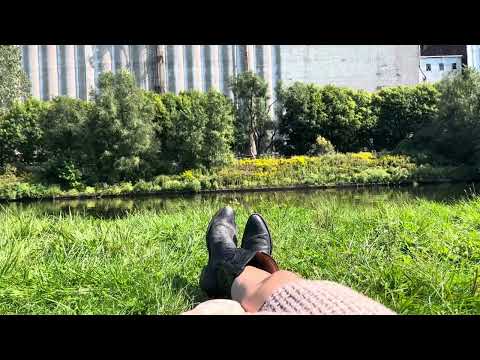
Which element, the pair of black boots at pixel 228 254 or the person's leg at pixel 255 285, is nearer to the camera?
the person's leg at pixel 255 285

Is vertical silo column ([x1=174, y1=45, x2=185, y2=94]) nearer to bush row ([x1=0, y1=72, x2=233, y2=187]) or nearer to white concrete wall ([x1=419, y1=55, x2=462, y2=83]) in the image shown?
bush row ([x1=0, y1=72, x2=233, y2=187])

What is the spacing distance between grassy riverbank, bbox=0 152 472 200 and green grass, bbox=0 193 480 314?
52.1 ft

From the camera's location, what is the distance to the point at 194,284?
87.7 inches

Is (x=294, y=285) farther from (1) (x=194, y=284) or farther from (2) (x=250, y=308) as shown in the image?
(1) (x=194, y=284)

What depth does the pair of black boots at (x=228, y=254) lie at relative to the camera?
5.24 feet

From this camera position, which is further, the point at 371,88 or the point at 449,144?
the point at 371,88

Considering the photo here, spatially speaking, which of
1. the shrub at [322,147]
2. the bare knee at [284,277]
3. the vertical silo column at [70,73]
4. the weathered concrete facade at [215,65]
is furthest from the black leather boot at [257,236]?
the vertical silo column at [70,73]

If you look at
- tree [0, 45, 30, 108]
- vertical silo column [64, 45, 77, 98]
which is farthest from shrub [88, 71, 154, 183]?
vertical silo column [64, 45, 77, 98]

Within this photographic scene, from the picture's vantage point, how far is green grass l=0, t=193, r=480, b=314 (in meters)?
1.94

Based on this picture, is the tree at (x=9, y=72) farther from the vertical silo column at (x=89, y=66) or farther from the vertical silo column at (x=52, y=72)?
the vertical silo column at (x=52, y=72)

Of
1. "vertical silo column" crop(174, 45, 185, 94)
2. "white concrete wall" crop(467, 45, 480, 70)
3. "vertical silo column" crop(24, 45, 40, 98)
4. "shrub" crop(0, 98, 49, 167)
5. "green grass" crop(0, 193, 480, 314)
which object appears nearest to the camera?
"green grass" crop(0, 193, 480, 314)
